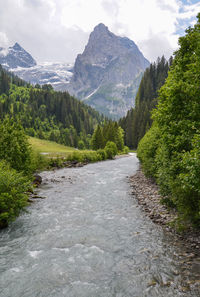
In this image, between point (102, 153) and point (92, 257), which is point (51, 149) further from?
point (92, 257)

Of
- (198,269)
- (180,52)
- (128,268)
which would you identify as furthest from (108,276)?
(180,52)

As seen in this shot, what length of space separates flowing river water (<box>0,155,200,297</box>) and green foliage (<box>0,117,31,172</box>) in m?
6.54

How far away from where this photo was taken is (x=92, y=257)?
10219 mm

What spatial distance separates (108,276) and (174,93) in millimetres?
11626

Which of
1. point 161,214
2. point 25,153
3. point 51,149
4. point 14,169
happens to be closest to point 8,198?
point 14,169

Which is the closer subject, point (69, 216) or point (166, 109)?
point (166, 109)

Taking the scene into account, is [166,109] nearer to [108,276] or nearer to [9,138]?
[108,276]

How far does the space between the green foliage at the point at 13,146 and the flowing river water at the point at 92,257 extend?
258 inches

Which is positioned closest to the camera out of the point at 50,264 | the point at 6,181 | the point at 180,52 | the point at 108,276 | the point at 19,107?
the point at 108,276

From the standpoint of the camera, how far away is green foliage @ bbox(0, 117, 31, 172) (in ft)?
68.2

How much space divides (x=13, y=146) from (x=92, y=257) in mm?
15031

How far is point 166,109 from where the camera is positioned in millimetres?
14227

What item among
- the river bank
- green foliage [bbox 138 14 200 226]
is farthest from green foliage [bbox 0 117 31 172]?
green foliage [bbox 138 14 200 226]

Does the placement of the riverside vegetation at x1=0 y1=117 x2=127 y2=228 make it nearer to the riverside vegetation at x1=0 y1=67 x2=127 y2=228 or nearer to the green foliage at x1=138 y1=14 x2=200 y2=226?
the riverside vegetation at x1=0 y1=67 x2=127 y2=228
